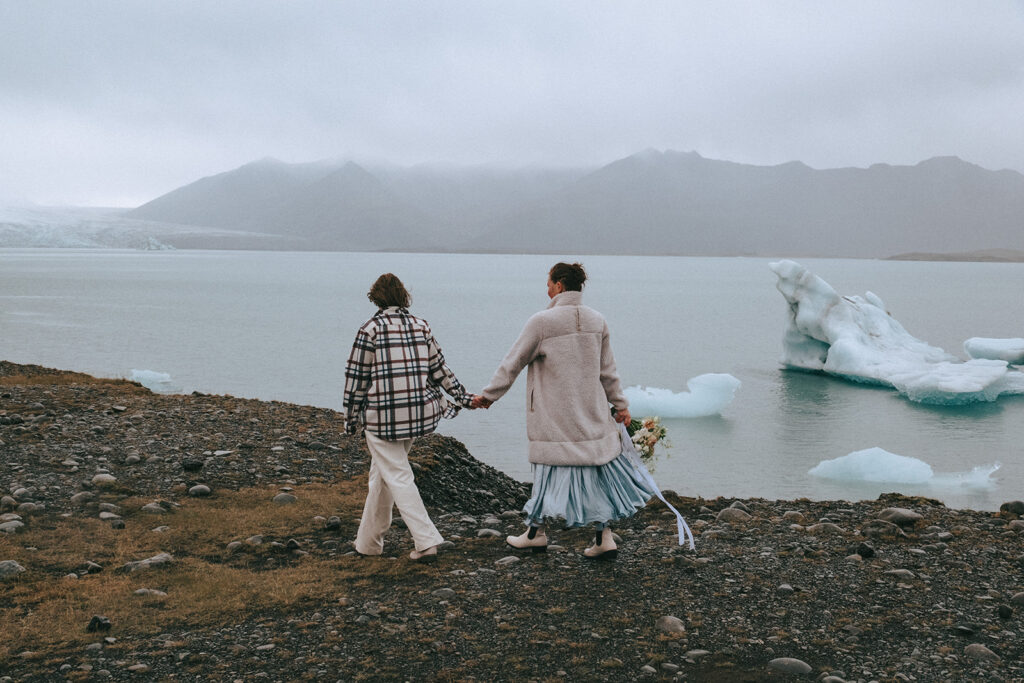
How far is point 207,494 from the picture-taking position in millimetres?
9141

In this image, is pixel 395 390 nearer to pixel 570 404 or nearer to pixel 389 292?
pixel 389 292

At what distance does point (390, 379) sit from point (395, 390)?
98 mm

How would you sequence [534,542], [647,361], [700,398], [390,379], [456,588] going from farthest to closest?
[647,361], [700,398], [534,542], [390,379], [456,588]

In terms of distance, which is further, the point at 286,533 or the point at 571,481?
the point at 286,533

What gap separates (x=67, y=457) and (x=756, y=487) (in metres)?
14.4

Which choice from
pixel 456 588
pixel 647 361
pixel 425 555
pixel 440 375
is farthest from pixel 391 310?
Result: pixel 647 361

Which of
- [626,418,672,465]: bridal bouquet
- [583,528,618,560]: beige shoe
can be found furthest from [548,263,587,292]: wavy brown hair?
[626,418,672,465]: bridal bouquet

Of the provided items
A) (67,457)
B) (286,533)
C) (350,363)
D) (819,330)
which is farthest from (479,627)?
(819,330)

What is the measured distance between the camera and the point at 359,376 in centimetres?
676

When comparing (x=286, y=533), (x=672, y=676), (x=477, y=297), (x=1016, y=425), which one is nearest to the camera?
(x=672, y=676)

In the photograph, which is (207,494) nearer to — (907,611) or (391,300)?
(391,300)

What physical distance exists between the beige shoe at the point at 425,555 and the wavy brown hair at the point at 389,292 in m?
2.10

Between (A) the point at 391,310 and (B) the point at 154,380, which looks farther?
(B) the point at 154,380

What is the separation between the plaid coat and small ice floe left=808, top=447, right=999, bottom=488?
15.0 metres
